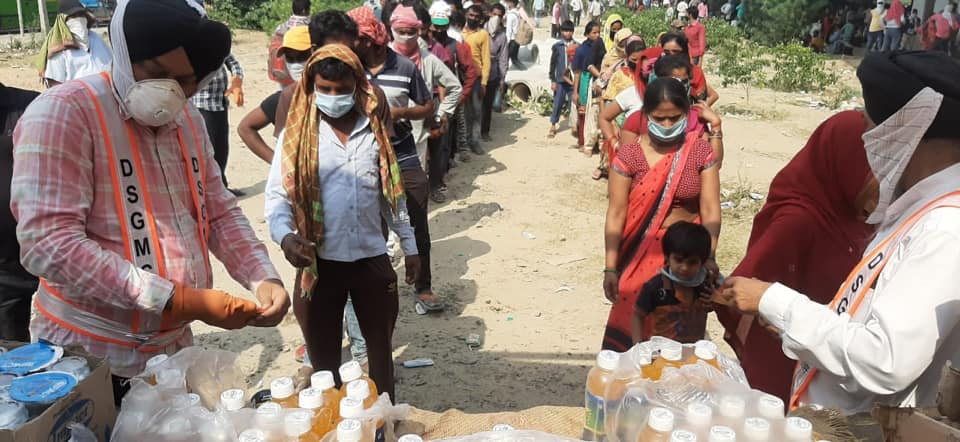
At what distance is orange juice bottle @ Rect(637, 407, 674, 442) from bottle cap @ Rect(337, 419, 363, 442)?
0.61 meters

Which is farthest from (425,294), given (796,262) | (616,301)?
(796,262)

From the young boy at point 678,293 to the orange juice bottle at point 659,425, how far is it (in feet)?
4.64

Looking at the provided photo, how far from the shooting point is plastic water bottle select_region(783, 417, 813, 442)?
1.43 metres

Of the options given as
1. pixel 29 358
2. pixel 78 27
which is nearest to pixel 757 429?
pixel 29 358

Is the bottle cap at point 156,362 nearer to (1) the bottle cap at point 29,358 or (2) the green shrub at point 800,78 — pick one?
(1) the bottle cap at point 29,358

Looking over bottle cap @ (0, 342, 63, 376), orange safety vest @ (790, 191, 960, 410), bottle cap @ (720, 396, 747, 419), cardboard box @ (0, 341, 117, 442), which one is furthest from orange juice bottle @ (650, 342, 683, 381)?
bottle cap @ (0, 342, 63, 376)

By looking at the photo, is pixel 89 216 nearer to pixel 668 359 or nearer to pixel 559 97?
pixel 668 359

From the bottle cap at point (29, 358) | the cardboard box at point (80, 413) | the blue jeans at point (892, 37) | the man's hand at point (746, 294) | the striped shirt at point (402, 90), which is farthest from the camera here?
the blue jeans at point (892, 37)

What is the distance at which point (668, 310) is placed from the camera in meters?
2.96

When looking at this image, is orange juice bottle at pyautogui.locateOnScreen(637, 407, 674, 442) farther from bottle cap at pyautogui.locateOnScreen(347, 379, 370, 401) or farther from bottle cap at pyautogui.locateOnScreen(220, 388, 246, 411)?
bottle cap at pyautogui.locateOnScreen(220, 388, 246, 411)

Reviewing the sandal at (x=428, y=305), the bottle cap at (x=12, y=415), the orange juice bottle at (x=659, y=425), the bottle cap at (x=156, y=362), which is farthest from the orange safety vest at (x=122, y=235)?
the sandal at (x=428, y=305)

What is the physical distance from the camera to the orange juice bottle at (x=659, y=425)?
57.4 inches

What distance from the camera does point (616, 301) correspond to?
10.7ft

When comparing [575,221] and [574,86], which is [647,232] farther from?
[574,86]
